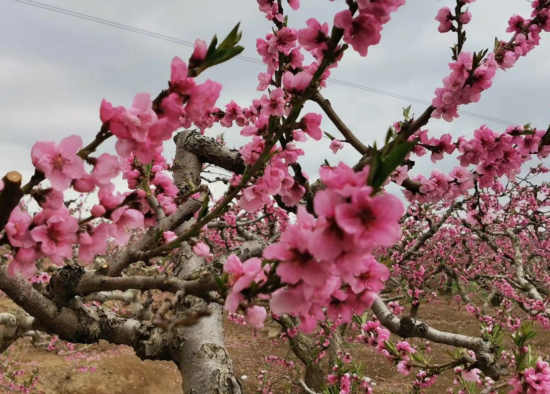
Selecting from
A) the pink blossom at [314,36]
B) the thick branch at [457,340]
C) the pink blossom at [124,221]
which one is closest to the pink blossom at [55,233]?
the pink blossom at [124,221]

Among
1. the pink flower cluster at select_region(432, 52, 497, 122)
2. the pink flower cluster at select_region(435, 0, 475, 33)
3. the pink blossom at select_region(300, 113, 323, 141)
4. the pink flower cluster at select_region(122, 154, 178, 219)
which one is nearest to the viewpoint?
the pink blossom at select_region(300, 113, 323, 141)

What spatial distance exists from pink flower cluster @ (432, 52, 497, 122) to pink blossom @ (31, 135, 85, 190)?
6.33ft

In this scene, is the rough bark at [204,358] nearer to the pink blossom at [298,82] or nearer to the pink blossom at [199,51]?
the pink blossom at [298,82]

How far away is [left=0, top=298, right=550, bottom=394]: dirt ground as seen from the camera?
7691 millimetres

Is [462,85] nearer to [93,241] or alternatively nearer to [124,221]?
[124,221]

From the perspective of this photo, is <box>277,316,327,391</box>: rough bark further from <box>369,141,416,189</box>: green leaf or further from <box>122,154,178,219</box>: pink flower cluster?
<box>369,141,416,189</box>: green leaf

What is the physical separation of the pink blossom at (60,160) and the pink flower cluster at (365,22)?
0.88m

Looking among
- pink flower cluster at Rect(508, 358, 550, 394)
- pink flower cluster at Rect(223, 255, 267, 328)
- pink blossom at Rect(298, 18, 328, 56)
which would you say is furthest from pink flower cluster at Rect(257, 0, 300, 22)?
pink flower cluster at Rect(508, 358, 550, 394)

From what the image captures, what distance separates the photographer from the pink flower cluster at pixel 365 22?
4.09 ft

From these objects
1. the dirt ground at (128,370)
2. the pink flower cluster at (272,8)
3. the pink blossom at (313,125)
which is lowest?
the dirt ground at (128,370)

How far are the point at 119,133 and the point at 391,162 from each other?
0.65m

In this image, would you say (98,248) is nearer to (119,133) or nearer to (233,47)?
(119,133)

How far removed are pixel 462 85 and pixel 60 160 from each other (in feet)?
7.00

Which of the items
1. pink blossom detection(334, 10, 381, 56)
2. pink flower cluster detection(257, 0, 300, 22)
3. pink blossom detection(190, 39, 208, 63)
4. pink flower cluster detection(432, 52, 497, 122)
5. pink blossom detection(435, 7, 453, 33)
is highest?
pink blossom detection(435, 7, 453, 33)
